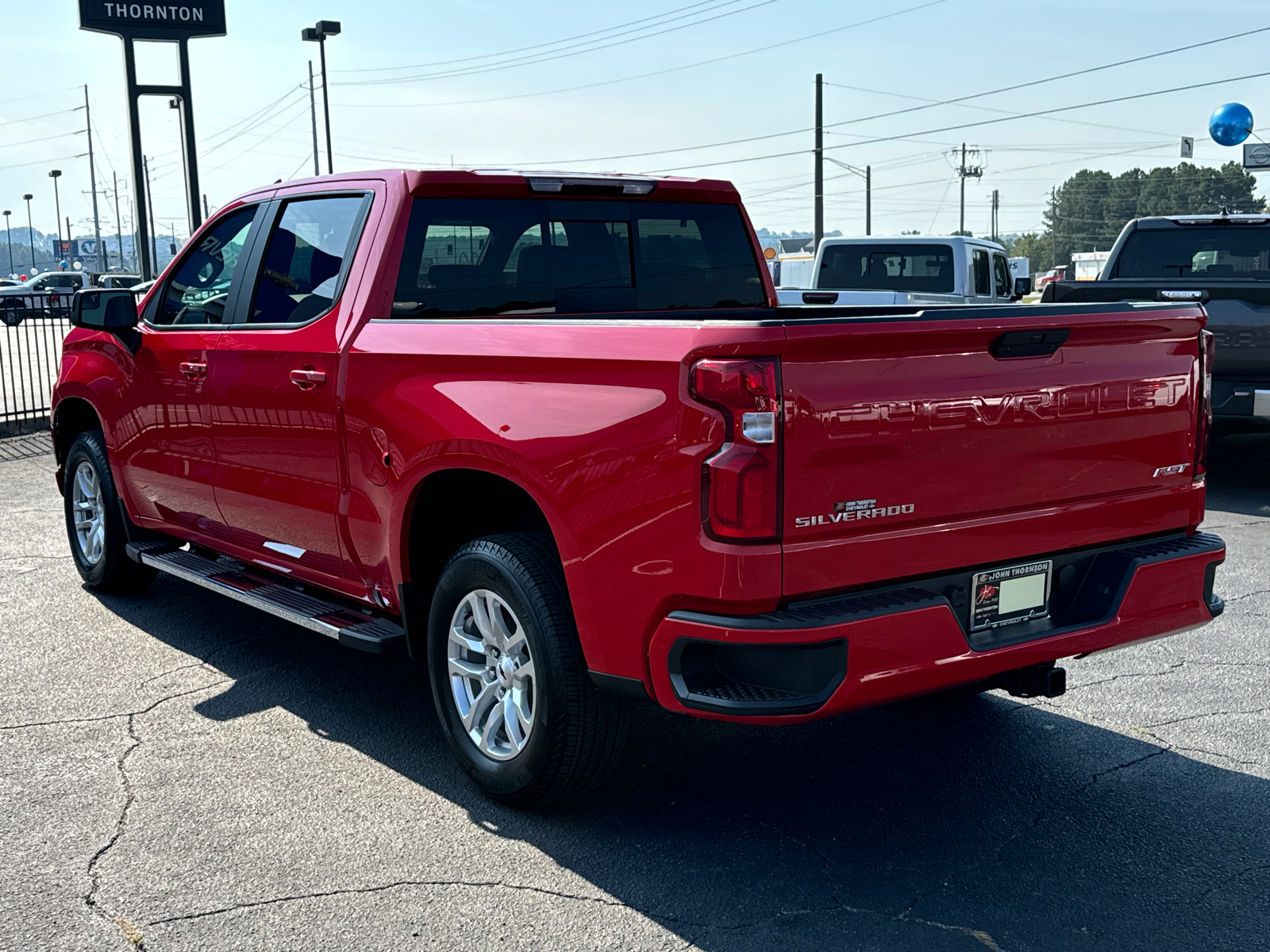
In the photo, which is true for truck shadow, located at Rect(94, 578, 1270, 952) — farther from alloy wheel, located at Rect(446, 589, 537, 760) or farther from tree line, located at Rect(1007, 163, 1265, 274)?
tree line, located at Rect(1007, 163, 1265, 274)

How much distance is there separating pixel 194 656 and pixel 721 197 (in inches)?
122

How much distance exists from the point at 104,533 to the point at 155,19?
13318 mm

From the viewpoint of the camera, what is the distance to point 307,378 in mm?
4473

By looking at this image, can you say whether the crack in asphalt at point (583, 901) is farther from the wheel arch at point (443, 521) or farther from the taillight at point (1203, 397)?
the taillight at point (1203, 397)

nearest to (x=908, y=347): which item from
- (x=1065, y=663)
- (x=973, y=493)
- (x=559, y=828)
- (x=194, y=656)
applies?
(x=973, y=493)

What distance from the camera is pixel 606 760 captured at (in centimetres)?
373

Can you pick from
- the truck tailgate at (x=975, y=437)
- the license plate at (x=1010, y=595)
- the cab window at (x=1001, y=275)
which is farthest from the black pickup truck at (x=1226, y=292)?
the license plate at (x=1010, y=595)

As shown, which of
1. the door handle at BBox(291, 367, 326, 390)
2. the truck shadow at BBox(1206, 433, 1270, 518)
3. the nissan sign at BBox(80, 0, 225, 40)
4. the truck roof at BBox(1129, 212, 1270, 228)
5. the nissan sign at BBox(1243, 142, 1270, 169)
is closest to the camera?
the door handle at BBox(291, 367, 326, 390)

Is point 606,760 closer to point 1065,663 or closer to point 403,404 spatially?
point 403,404

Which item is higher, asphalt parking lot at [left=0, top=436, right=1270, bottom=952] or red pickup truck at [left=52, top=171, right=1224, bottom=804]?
red pickup truck at [left=52, top=171, right=1224, bottom=804]

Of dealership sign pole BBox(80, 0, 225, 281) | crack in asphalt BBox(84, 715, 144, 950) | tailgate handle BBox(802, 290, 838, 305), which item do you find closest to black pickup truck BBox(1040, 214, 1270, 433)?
tailgate handle BBox(802, 290, 838, 305)

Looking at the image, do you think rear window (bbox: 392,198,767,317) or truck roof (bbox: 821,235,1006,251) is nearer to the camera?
rear window (bbox: 392,198,767,317)

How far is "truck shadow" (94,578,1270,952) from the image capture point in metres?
3.20

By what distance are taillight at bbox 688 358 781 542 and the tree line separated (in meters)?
155
